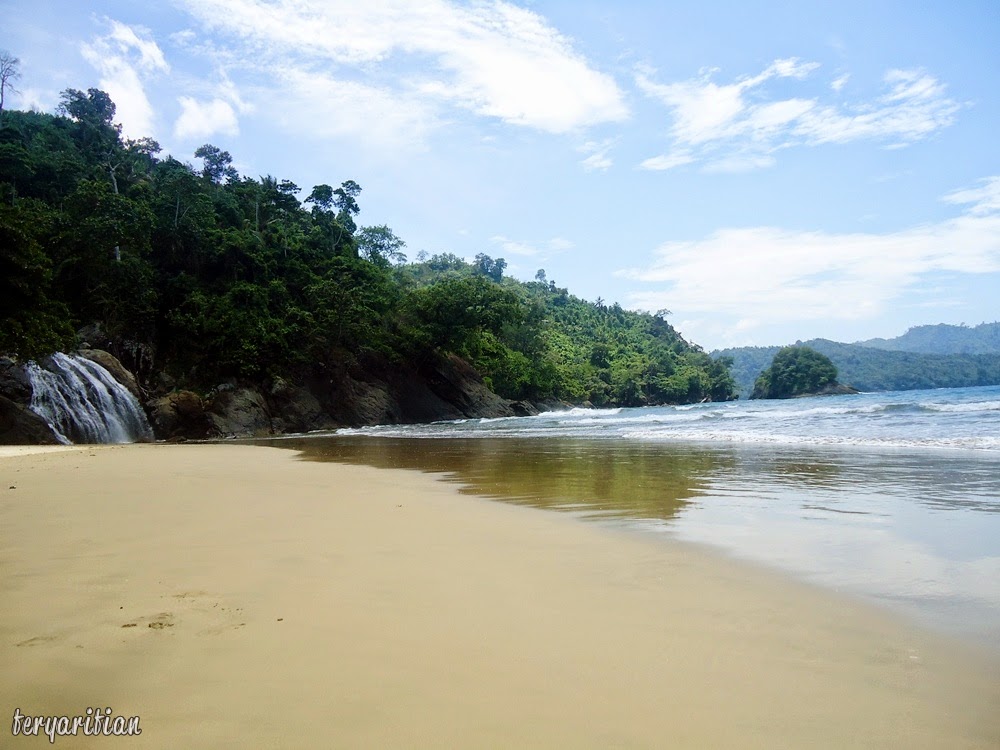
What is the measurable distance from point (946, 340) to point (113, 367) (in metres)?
180

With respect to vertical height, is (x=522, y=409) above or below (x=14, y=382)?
→ below

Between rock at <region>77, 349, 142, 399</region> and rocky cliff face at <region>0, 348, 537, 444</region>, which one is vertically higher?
rock at <region>77, 349, 142, 399</region>

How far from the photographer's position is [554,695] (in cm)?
190

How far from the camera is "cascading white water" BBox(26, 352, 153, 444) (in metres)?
17.0

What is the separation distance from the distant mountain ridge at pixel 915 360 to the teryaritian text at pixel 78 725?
330 feet

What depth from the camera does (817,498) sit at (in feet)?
18.5

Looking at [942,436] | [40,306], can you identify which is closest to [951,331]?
[942,436]

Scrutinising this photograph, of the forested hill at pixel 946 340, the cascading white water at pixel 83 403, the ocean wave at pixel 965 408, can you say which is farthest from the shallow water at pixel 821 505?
the forested hill at pixel 946 340

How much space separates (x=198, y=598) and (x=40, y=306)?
18.7 metres

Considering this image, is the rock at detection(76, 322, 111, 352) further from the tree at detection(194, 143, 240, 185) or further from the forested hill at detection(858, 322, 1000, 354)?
the forested hill at detection(858, 322, 1000, 354)

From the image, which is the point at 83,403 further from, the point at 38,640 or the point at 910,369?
the point at 910,369

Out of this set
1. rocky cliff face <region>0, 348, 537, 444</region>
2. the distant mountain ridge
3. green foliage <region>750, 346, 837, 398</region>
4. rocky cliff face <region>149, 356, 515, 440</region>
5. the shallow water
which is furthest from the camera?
the distant mountain ridge

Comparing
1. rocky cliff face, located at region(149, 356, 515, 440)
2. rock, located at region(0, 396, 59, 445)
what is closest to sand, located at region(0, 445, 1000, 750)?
rock, located at region(0, 396, 59, 445)

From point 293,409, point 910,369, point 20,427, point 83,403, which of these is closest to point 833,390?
point 910,369
